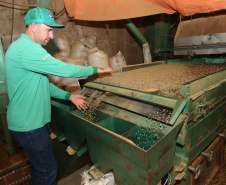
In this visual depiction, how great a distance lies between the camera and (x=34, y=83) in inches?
48.8

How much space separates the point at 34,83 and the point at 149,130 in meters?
0.98

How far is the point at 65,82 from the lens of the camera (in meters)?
2.68

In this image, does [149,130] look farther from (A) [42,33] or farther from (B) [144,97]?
(A) [42,33]

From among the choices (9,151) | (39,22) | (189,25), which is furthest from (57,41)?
(189,25)

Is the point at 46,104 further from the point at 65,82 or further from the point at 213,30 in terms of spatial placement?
the point at 213,30

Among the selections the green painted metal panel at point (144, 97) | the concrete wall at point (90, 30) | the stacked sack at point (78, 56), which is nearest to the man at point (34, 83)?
the green painted metal panel at point (144, 97)

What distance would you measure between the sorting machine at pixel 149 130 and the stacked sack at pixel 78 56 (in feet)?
3.39

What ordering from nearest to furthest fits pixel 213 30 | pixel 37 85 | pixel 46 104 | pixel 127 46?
pixel 37 85, pixel 46 104, pixel 213 30, pixel 127 46

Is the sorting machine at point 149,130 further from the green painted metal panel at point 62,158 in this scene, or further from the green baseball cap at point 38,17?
the green baseball cap at point 38,17

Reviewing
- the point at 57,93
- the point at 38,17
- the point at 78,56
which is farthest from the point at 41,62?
the point at 78,56

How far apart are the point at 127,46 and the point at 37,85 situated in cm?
411

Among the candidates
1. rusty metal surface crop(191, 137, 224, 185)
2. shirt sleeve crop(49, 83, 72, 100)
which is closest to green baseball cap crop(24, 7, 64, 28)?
shirt sleeve crop(49, 83, 72, 100)

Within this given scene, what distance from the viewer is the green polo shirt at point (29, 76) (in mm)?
1125

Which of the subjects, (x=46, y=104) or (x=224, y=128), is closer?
(x=46, y=104)
